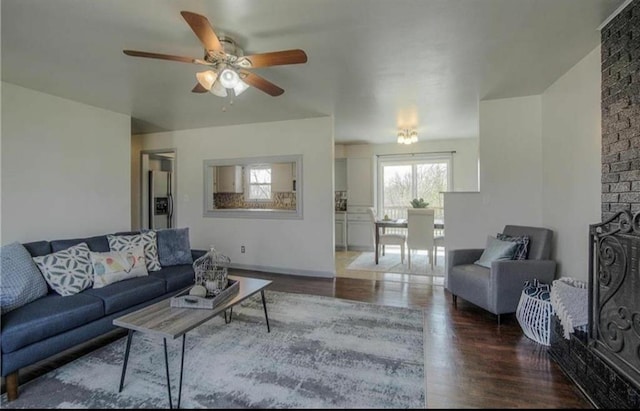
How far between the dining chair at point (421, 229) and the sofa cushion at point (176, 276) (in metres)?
3.47

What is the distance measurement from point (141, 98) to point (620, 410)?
502 centimetres

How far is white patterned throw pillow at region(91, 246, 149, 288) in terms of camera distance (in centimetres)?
259

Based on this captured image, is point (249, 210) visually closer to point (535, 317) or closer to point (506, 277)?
point (506, 277)

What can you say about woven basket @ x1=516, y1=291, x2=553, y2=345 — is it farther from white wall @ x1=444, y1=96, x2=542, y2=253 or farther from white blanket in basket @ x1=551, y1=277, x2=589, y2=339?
white wall @ x1=444, y1=96, x2=542, y2=253

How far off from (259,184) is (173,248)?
2.50m

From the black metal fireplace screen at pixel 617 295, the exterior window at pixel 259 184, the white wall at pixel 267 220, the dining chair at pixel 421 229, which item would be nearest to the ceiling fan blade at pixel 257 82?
the white wall at pixel 267 220

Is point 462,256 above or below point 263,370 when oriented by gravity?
above

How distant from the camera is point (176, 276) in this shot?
3.03 m

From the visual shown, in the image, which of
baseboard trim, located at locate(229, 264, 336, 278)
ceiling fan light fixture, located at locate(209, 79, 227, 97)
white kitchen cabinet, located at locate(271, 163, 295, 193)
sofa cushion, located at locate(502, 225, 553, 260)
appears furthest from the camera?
white kitchen cabinet, located at locate(271, 163, 295, 193)

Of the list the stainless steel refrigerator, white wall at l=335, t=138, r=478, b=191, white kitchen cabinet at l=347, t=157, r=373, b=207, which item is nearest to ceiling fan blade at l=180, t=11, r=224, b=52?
the stainless steel refrigerator

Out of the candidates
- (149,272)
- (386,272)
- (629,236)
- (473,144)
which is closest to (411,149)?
(473,144)

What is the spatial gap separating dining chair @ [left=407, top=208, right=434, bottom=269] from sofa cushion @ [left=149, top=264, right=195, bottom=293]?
11.4ft

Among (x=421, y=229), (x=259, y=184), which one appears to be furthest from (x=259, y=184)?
(x=421, y=229)

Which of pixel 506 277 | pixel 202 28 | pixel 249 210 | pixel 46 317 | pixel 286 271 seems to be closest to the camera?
pixel 202 28
